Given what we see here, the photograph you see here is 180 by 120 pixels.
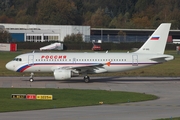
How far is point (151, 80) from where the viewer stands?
54562mm

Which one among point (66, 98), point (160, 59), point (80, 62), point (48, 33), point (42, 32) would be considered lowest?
point (66, 98)

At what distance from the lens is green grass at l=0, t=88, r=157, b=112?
35.5m

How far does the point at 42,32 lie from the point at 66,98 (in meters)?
96.8

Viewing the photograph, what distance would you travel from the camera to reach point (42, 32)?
135625 mm

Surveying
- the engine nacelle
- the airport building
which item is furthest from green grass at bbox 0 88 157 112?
the airport building

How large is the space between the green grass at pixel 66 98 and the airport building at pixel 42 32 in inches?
3548

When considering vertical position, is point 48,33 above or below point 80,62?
above

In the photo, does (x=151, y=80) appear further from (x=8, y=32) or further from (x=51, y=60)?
(x=8, y=32)

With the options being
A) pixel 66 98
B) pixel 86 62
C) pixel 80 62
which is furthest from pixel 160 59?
pixel 66 98

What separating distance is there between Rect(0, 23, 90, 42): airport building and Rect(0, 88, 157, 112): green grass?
90.1 meters

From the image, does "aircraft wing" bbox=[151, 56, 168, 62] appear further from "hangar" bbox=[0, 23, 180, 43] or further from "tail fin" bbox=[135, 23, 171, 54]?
"hangar" bbox=[0, 23, 180, 43]

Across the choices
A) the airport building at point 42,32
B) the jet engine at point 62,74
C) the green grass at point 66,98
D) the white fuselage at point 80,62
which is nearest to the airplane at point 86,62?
the white fuselage at point 80,62

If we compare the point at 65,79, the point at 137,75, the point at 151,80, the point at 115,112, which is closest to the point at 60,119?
the point at 115,112

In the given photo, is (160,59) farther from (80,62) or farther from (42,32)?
(42,32)
